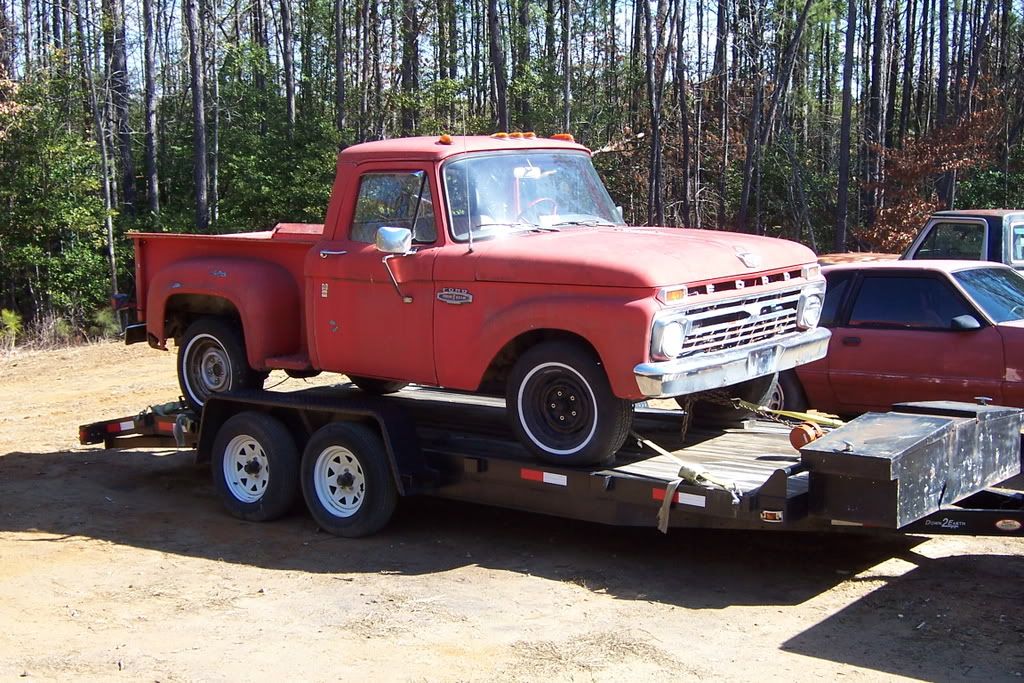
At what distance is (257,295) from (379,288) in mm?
1156

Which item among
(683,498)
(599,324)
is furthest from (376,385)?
(683,498)

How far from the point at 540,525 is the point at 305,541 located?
1.63 meters

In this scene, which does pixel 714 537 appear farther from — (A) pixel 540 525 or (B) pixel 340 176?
(B) pixel 340 176

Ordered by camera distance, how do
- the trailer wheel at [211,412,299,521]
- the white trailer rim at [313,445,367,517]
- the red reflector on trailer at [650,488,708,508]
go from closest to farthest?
1. the red reflector on trailer at [650,488,708,508]
2. the white trailer rim at [313,445,367,517]
3. the trailer wheel at [211,412,299,521]

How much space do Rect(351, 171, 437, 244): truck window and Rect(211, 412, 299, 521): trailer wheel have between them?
1.52 metres

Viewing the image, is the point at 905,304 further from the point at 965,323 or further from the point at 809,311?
the point at 809,311

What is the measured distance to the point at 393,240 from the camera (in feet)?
22.8

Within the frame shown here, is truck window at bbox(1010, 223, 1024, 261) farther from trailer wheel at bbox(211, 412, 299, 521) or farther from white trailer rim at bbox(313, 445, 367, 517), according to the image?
trailer wheel at bbox(211, 412, 299, 521)

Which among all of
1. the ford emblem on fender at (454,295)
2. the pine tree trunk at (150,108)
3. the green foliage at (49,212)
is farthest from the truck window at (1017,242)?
the pine tree trunk at (150,108)

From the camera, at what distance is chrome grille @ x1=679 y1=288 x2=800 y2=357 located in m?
6.41

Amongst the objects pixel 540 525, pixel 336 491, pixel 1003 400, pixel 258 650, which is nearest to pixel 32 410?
pixel 336 491

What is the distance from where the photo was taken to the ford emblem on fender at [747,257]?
22.2 ft

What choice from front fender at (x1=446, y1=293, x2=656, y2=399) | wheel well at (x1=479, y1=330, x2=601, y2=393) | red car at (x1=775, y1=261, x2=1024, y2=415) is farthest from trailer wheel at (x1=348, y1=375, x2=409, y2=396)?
red car at (x1=775, y1=261, x2=1024, y2=415)

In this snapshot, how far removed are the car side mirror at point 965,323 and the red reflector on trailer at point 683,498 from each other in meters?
3.61
